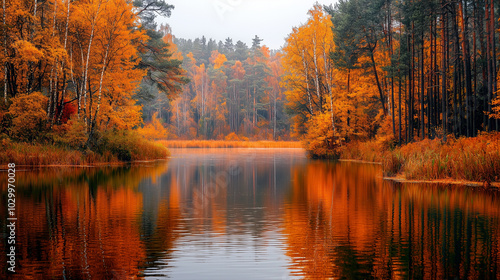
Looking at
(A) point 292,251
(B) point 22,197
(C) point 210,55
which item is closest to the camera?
(A) point 292,251

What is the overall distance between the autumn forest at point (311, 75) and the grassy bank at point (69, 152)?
0.10 m

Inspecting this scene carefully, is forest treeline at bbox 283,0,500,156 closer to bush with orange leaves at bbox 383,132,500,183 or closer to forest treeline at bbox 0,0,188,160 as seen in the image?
bush with orange leaves at bbox 383,132,500,183

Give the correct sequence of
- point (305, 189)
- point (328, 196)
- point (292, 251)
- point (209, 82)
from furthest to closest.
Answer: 1. point (209, 82)
2. point (305, 189)
3. point (328, 196)
4. point (292, 251)

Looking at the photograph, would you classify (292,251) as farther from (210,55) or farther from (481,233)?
(210,55)

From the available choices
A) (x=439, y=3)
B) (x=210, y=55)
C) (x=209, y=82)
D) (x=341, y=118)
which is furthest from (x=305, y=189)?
(x=210, y=55)

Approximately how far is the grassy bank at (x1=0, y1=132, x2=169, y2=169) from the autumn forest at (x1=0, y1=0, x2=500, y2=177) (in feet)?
0.33

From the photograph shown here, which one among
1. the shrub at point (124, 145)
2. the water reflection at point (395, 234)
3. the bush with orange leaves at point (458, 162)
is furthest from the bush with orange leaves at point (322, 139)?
the water reflection at point (395, 234)

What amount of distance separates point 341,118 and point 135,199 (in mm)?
32390

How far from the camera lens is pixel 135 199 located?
62.0 feet

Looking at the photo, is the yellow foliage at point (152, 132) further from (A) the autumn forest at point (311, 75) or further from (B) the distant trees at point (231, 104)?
(B) the distant trees at point (231, 104)

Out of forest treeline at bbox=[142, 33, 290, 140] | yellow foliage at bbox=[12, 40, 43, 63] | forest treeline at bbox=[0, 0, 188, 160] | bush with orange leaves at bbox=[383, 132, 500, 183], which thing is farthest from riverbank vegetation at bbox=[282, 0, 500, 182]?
forest treeline at bbox=[142, 33, 290, 140]

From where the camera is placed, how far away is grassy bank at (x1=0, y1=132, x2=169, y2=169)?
32.2 m

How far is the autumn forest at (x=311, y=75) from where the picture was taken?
3322cm

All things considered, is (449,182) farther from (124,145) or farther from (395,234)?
(124,145)
